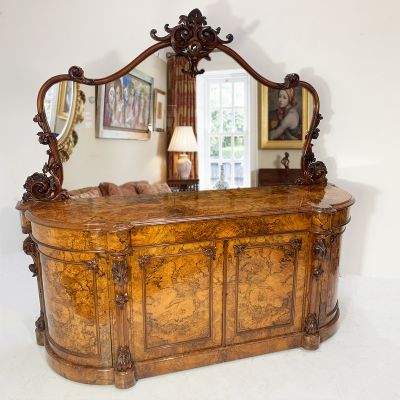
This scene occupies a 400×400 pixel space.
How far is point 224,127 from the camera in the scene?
2.38 meters

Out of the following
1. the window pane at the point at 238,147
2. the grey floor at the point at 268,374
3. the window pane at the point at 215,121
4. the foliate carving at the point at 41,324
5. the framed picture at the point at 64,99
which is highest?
the framed picture at the point at 64,99

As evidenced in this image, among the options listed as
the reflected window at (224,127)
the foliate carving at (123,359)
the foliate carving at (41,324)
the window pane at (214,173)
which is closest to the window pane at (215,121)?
the reflected window at (224,127)

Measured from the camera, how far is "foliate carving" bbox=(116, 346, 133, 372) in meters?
1.81

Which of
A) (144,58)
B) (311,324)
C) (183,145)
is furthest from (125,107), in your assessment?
(311,324)

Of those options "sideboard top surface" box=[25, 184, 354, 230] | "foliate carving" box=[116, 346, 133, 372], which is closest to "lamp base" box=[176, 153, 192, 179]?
"sideboard top surface" box=[25, 184, 354, 230]

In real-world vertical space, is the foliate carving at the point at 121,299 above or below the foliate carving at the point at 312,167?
below

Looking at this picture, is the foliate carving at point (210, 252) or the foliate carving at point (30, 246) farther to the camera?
the foliate carving at point (30, 246)

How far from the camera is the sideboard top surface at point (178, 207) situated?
1.72m

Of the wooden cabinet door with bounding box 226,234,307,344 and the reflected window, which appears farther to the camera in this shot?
the reflected window

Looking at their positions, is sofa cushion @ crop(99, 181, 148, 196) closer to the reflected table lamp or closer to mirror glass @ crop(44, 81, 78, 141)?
the reflected table lamp

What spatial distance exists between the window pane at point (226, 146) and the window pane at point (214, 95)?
0.21 m

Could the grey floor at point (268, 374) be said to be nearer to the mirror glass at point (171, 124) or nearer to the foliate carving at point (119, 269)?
the foliate carving at point (119, 269)

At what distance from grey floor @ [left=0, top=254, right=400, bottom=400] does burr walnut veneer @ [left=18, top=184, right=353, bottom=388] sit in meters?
0.06

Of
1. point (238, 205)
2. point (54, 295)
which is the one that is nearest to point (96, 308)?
point (54, 295)
